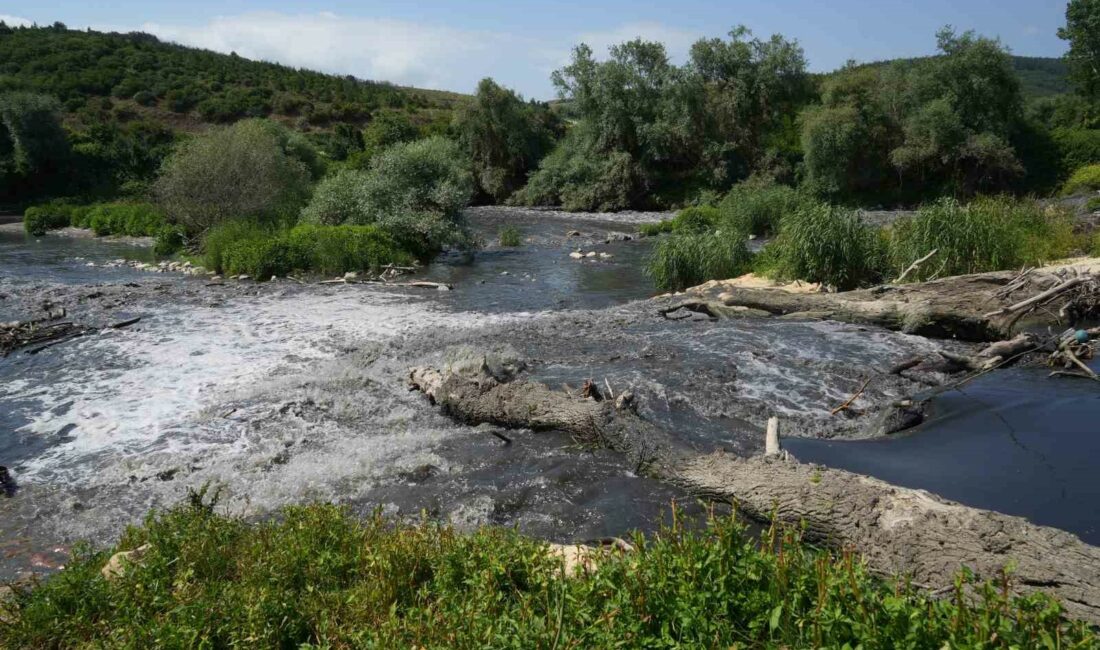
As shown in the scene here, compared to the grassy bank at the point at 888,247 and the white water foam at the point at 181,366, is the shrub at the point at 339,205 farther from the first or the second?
the grassy bank at the point at 888,247

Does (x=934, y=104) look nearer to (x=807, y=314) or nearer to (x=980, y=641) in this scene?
(x=807, y=314)

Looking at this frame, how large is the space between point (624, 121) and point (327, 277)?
3123 centimetres

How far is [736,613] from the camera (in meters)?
3.73

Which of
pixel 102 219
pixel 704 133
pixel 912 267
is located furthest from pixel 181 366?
pixel 704 133

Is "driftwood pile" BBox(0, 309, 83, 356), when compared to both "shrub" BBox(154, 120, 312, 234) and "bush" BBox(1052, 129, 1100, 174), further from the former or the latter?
"bush" BBox(1052, 129, 1100, 174)

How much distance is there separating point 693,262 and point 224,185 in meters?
17.1

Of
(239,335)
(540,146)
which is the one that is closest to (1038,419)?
(239,335)

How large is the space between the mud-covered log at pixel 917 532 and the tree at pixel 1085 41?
55.6 metres

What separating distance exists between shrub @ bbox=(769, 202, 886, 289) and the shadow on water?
6277 mm

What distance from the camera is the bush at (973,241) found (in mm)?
15125

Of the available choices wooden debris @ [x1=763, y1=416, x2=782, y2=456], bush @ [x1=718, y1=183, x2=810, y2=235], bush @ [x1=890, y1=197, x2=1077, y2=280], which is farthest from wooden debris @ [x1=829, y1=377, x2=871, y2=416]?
bush @ [x1=718, y1=183, x2=810, y2=235]

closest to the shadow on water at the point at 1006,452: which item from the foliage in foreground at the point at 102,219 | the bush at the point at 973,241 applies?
the bush at the point at 973,241

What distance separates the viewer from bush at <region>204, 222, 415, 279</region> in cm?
2158

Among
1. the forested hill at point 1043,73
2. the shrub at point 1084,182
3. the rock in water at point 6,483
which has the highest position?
the forested hill at point 1043,73
